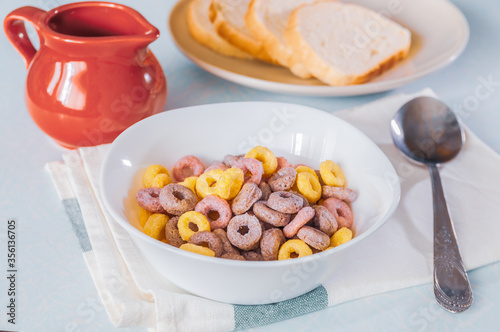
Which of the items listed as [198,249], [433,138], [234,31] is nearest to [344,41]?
[234,31]

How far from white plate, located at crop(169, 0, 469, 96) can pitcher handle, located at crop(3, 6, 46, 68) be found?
0.36 m

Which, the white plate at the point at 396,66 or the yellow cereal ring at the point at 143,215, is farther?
the white plate at the point at 396,66

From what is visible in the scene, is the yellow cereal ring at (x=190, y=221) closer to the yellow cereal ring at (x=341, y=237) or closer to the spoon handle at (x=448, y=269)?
the yellow cereal ring at (x=341, y=237)

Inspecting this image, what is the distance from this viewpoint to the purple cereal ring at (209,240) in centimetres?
72

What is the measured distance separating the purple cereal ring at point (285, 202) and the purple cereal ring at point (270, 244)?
0.12 ft

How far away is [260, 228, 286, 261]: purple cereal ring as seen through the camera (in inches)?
28.5

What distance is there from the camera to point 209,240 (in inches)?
→ 28.3

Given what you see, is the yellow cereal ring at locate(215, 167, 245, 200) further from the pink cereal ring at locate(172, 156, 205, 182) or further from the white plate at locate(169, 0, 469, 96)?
the white plate at locate(169, 0, 469, 96)

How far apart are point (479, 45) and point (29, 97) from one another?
1298 millimetres

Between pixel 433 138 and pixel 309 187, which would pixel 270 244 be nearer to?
pixel 309 187

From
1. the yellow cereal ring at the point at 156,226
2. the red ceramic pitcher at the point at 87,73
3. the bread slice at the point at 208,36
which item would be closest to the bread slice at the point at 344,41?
the bread slice at the point at 208,36

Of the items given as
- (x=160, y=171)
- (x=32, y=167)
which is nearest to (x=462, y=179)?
(x=160, y=171)

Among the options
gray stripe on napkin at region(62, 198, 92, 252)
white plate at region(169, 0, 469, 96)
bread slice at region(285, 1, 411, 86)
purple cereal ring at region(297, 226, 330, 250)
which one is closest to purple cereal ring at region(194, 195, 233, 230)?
purple cereal ring at region(297, 226, 330, 250)

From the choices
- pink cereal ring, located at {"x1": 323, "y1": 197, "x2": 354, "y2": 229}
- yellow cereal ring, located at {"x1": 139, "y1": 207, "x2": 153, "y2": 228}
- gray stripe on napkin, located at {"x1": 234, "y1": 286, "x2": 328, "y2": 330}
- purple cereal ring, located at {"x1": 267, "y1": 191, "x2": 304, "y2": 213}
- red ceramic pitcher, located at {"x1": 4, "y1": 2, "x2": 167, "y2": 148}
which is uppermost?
red ceramic pitcher, located at {"x1": 4, "y1": 2, "x2": 167, "y2": 148}
